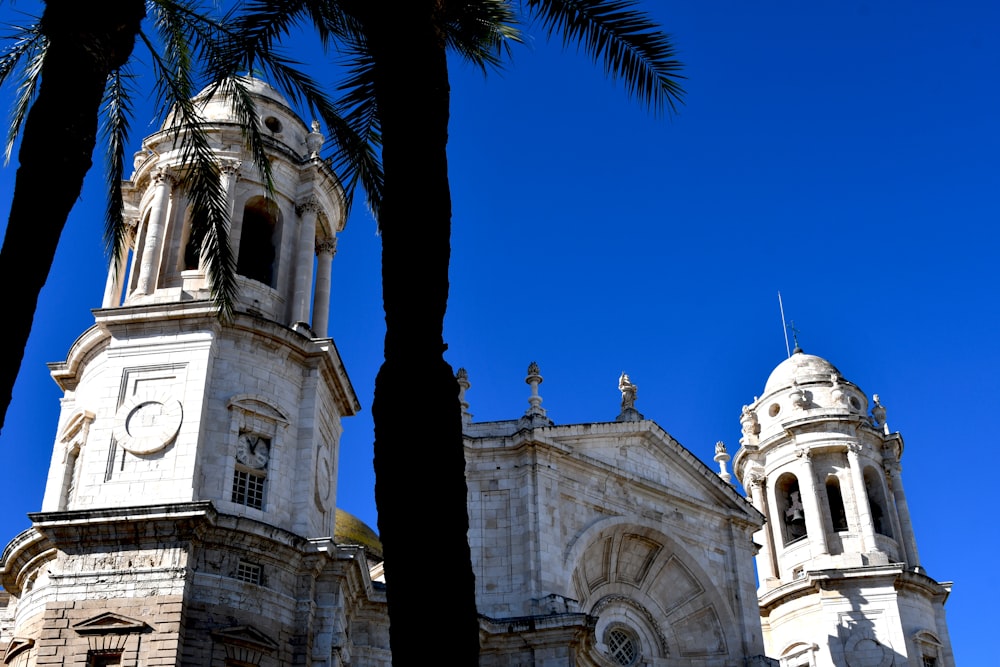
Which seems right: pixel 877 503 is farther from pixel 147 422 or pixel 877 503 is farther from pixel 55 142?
pixel 55 142

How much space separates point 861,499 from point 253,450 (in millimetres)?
22916

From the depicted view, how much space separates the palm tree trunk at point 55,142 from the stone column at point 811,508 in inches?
1279

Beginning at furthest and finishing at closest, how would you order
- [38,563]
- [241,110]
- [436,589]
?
[38,563]
[241,110]
[436,589]

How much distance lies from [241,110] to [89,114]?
16.6 ft

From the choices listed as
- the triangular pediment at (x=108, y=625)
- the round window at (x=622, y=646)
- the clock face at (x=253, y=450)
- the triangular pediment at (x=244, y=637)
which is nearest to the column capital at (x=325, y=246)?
Result: the clock face at (x=253, y=450)

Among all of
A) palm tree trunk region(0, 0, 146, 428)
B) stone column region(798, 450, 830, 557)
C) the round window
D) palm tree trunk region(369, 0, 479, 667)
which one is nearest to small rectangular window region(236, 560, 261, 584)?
palm tree trunk region(0, 0, 146, 428)

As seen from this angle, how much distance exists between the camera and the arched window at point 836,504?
4094cm

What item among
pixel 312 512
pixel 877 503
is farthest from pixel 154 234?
pixel 877 503

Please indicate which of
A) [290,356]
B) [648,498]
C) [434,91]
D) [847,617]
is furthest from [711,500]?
[434,91]

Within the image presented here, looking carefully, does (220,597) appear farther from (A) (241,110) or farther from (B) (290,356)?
(A) (241,110)

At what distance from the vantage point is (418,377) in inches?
393

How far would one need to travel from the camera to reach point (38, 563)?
23.4m

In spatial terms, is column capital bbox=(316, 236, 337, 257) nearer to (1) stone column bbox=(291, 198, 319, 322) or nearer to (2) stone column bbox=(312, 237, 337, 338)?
(2) stone column bbox=(312, 237, 337, 338)

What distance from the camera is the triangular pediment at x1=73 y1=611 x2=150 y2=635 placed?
70.9 feet
